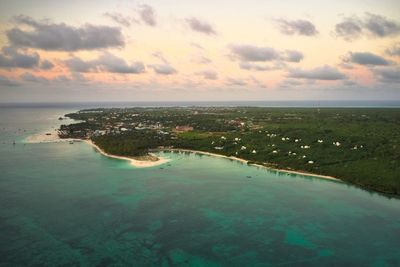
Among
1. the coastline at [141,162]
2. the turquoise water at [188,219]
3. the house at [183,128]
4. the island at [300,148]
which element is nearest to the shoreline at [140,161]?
the coastline at [141,162]

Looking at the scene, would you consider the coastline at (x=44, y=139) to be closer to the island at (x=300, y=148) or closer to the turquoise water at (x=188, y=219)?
the island at (x=300, y=148)

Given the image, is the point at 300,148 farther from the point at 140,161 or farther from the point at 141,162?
the point at 140,161

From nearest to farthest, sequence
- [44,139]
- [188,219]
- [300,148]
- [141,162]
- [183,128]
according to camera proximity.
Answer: [188,219] < [141,162] < [300,148] < [44,139] < [183,128]

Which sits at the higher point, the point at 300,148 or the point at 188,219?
the point at 300,148

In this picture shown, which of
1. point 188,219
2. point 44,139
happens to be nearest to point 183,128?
point 44,139

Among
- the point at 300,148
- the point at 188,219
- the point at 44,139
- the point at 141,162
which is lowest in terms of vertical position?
the point at 188,219

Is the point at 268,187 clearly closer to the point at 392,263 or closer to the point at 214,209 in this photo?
the point at 214,209

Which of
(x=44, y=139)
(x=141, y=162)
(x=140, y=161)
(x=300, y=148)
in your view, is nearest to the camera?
(x=141, y=162)

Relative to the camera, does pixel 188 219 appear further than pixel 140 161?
No

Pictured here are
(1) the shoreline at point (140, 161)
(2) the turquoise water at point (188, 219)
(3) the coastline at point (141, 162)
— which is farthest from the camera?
(3) the coastline at point (141, 162)
